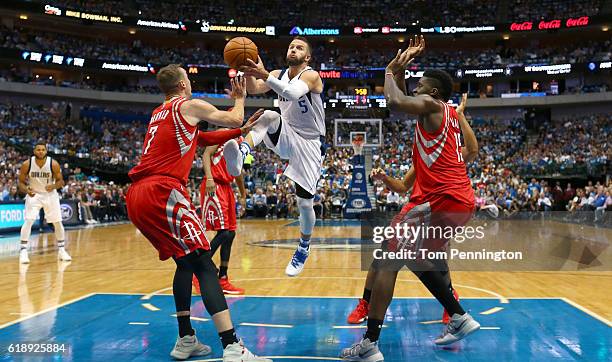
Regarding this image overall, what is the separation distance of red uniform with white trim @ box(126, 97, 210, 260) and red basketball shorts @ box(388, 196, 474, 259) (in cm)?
160

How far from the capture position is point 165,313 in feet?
19.5

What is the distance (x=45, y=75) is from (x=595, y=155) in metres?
37.4

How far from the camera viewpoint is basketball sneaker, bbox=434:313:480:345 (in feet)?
14.9

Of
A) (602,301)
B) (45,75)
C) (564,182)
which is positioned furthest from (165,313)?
(45,75)

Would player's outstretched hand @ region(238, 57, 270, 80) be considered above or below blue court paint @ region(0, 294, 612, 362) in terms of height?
above

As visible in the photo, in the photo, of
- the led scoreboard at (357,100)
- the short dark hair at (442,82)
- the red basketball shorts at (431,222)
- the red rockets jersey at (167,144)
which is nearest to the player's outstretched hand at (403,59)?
the short dark hair at (442,82)

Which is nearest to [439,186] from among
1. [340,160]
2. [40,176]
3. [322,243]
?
[40,176]

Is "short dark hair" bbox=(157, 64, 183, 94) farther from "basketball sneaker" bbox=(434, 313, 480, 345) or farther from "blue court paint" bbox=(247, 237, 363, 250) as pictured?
"blue court paint" bbox=(247, 237, 363, 250)

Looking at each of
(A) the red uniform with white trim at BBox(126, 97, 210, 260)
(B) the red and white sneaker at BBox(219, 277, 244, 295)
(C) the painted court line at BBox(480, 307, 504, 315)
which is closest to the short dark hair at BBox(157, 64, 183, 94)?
(A) the red uniform with white trim at BBox(126, 97, 210, 260)

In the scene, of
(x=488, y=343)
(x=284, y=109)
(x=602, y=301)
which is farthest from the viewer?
(x=602, y=301)

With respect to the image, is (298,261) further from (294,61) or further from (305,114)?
(294,61)

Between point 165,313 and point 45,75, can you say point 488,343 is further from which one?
point 45,75

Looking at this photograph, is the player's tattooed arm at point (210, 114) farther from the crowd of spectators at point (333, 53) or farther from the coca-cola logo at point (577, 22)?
the coca-cola logo at point (577, 22)

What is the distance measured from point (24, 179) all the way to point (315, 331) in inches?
271
